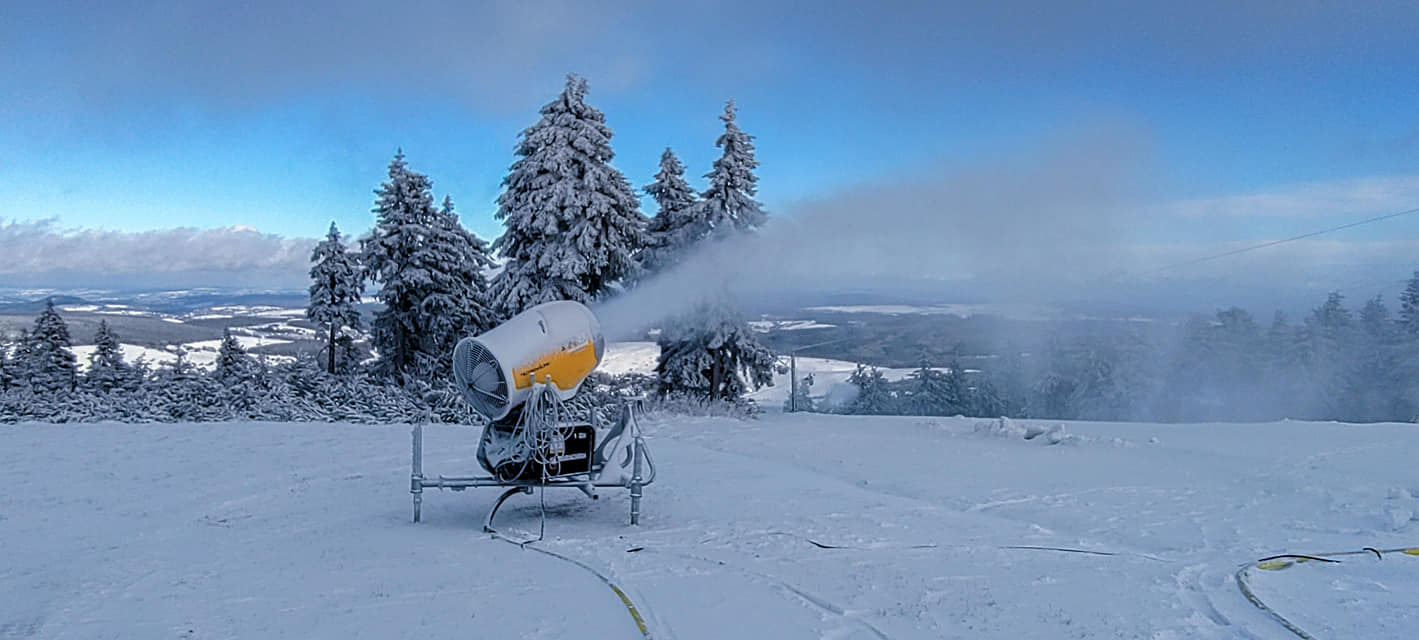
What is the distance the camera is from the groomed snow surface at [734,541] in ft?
16.7

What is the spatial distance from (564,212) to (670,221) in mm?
4650

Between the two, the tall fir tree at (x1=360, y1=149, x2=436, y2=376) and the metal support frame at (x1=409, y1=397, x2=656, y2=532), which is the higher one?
the tall fir tree at (x1=360, y1=149, x2=436, y2=376)

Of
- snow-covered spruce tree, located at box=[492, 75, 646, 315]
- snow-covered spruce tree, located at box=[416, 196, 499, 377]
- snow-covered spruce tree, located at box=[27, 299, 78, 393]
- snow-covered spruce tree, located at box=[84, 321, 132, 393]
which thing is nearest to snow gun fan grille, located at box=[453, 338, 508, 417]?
snow-covered spruce tree, located at box=[492, 75, 646, 315]

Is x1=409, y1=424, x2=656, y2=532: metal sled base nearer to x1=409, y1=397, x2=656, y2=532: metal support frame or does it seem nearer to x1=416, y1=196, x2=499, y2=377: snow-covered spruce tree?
x1=409, y1=397, x2=656, y2=532: metal support frame

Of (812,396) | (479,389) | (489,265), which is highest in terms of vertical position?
(489,265)

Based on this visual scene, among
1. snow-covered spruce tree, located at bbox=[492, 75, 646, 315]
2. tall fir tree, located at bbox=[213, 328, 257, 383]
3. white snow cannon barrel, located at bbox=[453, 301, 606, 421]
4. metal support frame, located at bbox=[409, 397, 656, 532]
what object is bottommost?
metal support frame, located at bbox=[409, 397, 656, 532]

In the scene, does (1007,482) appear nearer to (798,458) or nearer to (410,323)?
(798,458)

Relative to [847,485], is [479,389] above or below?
above

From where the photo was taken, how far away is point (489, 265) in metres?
26.2

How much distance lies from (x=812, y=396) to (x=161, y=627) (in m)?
42.7

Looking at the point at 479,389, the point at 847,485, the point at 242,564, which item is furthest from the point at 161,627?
the point at 847,485

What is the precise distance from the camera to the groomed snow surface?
5.09m

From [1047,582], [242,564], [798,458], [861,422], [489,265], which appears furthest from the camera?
[489,265]

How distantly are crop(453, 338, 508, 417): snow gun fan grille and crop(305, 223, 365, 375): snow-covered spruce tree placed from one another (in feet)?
59.6
